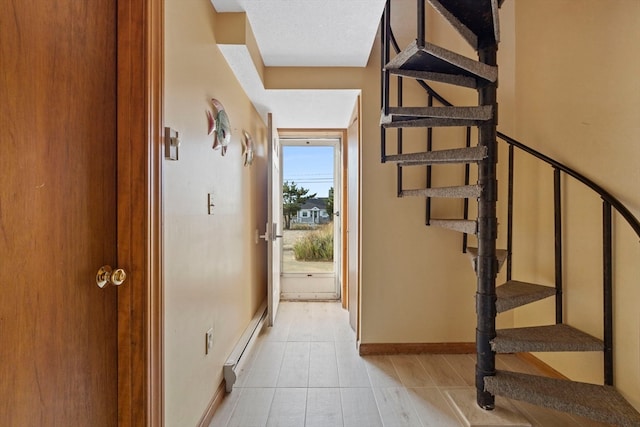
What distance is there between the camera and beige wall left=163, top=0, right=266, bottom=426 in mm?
1202

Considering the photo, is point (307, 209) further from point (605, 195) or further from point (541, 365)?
point (605, 195)

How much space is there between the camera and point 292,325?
288cm

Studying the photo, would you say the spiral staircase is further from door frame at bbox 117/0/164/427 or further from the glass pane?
the glass pane

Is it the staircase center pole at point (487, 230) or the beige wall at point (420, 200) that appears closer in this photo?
the beige wall at point (420, 200)

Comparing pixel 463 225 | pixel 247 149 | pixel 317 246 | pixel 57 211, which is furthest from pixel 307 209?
pixel 57 211

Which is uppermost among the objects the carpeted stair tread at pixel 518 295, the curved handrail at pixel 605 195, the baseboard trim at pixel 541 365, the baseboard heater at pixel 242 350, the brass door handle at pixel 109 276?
the curved handrail at pixel 605 195

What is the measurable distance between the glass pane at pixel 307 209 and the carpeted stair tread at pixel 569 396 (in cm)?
239

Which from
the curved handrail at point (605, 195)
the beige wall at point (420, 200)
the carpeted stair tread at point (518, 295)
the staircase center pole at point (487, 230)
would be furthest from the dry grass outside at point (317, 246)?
the curved handrail at point (605, 195)

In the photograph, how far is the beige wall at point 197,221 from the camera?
1202 mm

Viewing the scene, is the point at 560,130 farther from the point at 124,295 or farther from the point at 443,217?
the point at 124,295

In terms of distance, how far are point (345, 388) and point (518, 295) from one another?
3.94 ft

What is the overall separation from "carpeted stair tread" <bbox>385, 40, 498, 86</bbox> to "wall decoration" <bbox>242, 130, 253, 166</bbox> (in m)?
1.26

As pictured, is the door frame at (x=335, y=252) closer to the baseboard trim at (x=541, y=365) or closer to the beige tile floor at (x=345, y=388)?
the beige tile floor at (x=345, y=388)

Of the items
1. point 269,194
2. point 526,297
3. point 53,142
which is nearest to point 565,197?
point 526,297
